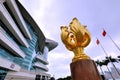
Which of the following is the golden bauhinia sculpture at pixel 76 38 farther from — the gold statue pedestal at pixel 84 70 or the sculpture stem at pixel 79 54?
the gold statue pedestal at pixel 84 70

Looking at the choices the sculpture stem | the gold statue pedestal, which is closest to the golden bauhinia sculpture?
the sculpture stem

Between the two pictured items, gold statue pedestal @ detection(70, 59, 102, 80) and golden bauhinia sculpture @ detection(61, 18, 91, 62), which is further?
golden bauhinia sculpture @ detection(61, 18, 91, 62)

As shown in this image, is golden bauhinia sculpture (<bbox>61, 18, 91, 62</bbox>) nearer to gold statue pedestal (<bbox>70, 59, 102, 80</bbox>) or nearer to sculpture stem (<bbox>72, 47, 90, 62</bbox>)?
sculpture stem (<bbox>72, 47, 90, 62</bbox>)

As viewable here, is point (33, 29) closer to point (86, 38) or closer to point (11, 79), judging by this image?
point (11, 79)

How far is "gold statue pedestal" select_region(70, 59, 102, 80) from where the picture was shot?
1931 millimetres

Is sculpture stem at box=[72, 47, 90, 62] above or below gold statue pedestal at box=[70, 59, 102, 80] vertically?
above

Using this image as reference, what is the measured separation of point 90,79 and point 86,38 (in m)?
1.07

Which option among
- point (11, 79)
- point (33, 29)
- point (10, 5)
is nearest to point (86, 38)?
point (11, 79)

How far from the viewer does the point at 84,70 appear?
1.99 metres

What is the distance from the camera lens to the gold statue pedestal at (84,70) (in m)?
1.93

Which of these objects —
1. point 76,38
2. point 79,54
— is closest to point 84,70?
point 79,54

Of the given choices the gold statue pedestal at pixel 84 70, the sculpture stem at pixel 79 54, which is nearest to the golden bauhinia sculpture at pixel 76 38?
the sculpture stem at pixel 79 54

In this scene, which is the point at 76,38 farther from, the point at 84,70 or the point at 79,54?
the point at 84,70

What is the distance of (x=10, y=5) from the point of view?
1630cm
